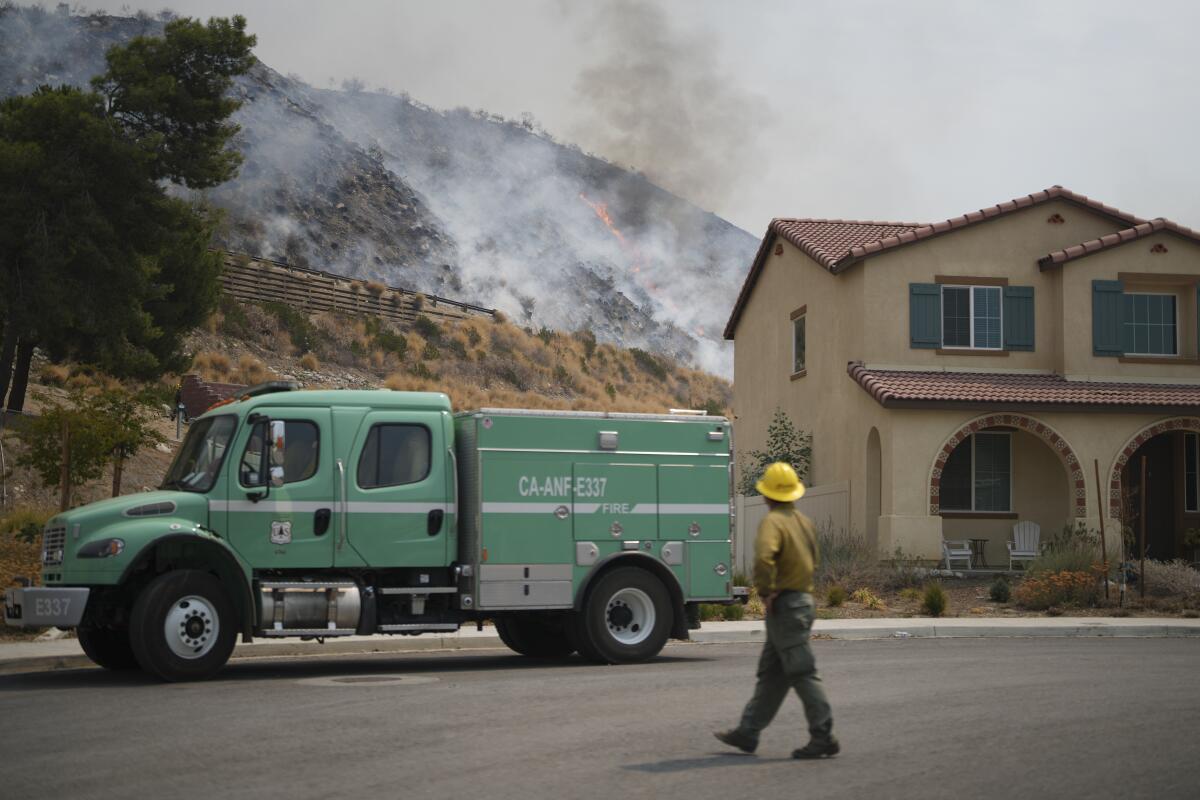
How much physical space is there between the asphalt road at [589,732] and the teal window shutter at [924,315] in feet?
47.9

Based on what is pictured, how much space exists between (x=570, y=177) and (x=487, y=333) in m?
86.1

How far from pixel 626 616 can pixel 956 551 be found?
1428 centimetres

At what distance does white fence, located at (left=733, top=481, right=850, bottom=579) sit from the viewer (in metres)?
30.1

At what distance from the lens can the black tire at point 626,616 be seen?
50.8ft

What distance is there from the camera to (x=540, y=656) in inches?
671

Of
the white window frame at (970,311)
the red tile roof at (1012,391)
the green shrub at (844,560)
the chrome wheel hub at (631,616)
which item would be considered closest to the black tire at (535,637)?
the chrome wheel hub at (631,616)

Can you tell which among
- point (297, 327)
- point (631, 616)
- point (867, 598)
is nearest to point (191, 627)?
point (631, 616)

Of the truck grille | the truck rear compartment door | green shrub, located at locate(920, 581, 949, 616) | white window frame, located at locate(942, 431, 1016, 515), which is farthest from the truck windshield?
white window frame, located at locate(942, 431, 1016, 515)

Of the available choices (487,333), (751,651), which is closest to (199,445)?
(751,651)

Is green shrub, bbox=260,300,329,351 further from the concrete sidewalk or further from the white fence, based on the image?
the concrete sidewalk

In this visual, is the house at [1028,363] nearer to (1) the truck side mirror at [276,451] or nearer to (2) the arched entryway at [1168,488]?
(2) the arched entryway at [1168,488]

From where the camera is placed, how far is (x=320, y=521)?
47.9 feet

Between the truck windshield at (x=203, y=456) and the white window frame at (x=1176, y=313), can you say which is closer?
the truck windshield at (x=203, y=456)

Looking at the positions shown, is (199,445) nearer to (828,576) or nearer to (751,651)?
(751,651)
